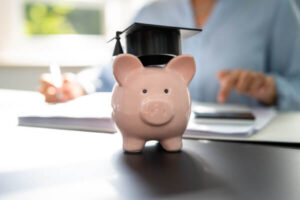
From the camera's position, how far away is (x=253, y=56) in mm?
1138

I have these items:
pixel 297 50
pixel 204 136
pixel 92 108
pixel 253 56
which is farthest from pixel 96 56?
pixel 204 136

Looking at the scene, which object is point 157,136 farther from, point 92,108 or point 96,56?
point 96,56

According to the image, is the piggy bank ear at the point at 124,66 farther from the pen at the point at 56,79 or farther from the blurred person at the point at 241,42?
the blurred person at the point at 241,42

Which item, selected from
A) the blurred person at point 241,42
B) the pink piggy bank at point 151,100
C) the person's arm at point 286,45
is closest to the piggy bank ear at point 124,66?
the pink piggy bank at point 151,100

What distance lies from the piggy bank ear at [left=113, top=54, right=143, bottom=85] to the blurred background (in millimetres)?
1170

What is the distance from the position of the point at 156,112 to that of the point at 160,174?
8 cm

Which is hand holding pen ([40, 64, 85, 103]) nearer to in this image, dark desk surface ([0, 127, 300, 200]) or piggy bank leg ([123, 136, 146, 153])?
dark desk surface ([0, 127, 300, 200])

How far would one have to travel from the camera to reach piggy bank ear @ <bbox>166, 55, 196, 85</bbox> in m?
0.37

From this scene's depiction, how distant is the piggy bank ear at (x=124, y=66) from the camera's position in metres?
0.36

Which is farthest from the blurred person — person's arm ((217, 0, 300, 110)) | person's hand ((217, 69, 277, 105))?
person's hand ((217, 69, 277, 105))

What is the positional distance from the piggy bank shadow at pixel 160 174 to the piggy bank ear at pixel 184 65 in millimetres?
102

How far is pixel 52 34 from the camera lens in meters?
1.75

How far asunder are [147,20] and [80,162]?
42.3 inches

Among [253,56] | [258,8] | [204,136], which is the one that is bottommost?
[204,136]
